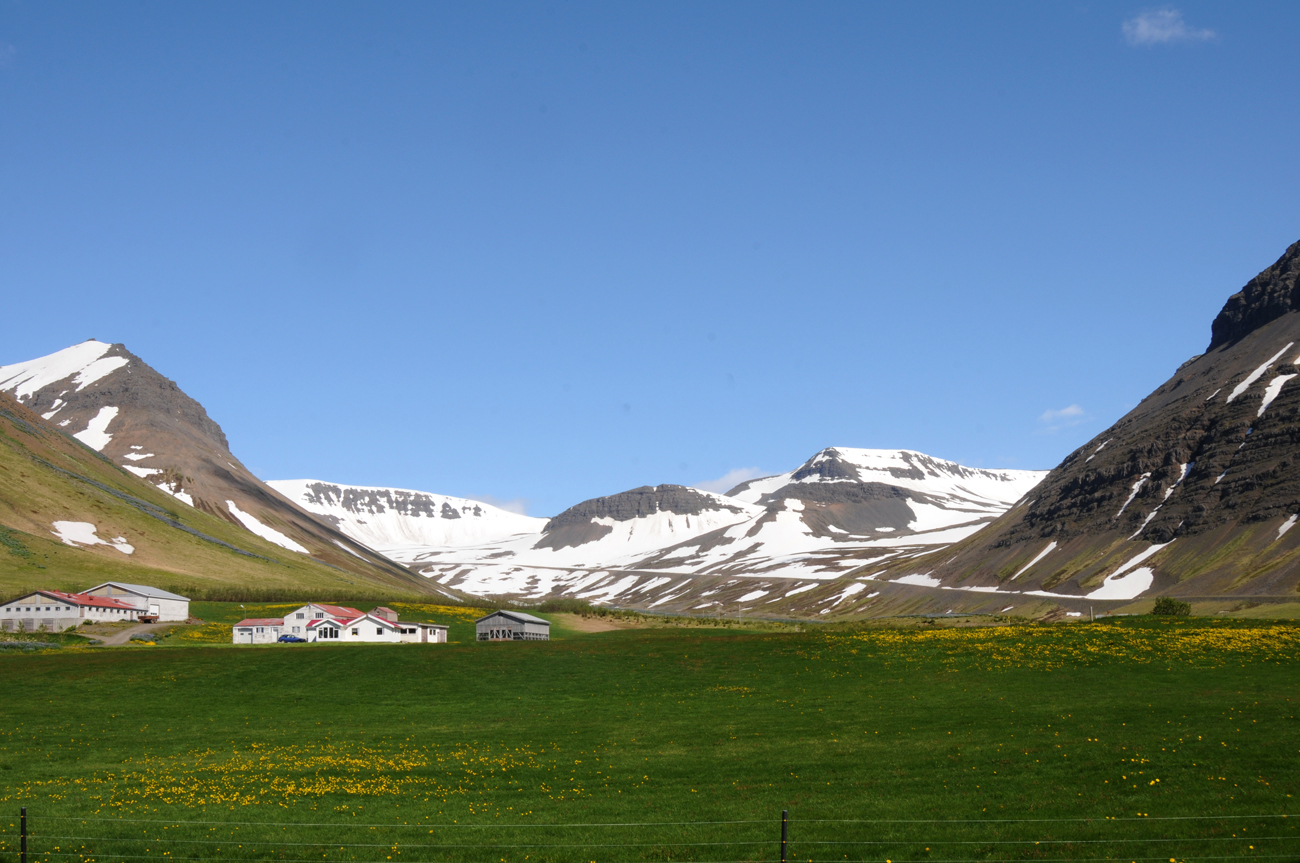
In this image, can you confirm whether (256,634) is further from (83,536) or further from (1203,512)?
(1203,512)

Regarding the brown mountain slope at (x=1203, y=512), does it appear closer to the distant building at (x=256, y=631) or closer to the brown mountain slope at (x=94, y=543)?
the distant building at (x=256, y=631)

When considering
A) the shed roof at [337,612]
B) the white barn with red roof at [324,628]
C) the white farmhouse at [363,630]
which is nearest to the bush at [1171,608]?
the white barn with red roof at [324,628]

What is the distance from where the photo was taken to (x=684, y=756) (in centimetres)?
3681

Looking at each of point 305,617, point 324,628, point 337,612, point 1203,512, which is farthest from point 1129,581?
point 305,617

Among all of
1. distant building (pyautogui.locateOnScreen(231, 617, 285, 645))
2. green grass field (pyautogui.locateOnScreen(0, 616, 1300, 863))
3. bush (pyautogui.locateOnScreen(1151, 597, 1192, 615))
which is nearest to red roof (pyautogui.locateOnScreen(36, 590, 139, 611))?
distant building (pyautogui.locateOnScreen(231, 617, 285, 645))

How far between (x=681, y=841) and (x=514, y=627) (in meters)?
84.4

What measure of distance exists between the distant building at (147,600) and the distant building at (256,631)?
52.2ft

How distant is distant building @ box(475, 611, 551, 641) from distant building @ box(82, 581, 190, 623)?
3715 centimetres

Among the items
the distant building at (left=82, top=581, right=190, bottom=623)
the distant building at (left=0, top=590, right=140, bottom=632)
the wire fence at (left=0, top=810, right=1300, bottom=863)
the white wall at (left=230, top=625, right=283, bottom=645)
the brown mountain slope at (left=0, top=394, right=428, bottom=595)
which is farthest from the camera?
the brown mountain slope at (left=0, top=394, right=428, bottom=595)

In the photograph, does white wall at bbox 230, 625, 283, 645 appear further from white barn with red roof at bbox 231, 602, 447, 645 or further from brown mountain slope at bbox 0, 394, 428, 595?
brown mountain slope at bbox 0, 394, 428, 595

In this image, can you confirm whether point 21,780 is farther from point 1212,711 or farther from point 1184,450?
point 1184,450

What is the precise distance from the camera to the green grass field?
24.6 m

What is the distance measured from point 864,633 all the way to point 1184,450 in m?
131

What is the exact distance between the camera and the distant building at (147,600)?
113 meters
